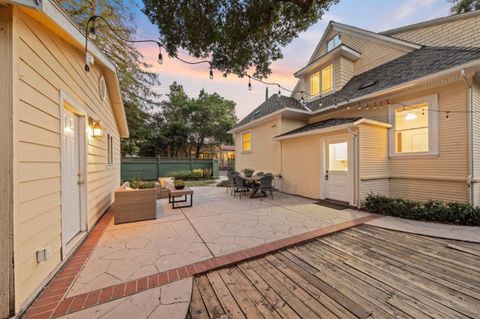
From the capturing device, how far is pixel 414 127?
6.05 m

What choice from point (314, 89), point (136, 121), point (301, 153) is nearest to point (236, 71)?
point (301, 153)

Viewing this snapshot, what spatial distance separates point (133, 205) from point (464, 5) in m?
→ 18.9

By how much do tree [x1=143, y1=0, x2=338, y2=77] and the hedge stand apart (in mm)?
5824

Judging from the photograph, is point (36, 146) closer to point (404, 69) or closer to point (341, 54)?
point (404, 69)

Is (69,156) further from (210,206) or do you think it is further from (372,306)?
(372,306)

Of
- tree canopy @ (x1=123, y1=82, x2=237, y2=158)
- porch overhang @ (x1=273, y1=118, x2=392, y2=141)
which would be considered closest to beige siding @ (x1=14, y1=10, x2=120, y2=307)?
porch overhang @ (x1=273, y1=118, x2=392, y2=141)

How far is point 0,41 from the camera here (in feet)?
5.97

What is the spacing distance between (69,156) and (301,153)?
23.5ft

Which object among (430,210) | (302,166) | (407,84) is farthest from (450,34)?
(302,166)

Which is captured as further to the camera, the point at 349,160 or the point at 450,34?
the point at 450,34

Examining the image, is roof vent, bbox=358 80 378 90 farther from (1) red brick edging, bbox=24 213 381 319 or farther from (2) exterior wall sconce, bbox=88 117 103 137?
(2) exterior wall sconce, bbox=88 117 103 137

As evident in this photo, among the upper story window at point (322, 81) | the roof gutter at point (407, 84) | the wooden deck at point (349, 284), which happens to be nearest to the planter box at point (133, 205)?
the wooden deck at point (349, 284)

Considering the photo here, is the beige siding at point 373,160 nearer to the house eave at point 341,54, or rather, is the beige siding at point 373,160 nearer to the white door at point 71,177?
the house eave at point 341,54

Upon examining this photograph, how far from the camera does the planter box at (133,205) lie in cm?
446
